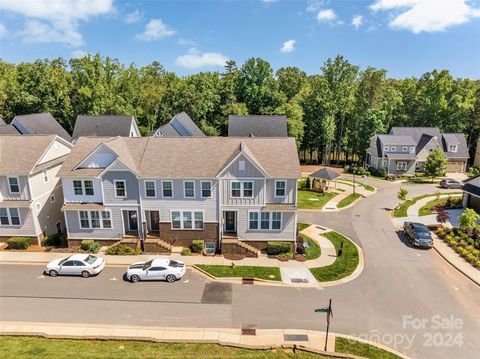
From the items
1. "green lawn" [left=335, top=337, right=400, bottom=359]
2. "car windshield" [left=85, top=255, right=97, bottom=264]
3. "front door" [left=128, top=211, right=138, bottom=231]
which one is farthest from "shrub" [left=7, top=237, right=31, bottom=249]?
"green lawn" [left=335, top=337, right=400, bottom=359]

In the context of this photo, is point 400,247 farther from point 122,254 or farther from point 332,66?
point 332,66

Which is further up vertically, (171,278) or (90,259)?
(90,259)

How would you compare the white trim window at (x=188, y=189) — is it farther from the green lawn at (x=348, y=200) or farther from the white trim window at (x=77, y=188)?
the green lawn at (x=348, y=200)

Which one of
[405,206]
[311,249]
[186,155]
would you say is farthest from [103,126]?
[405,206]

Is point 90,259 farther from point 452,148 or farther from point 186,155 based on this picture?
point 452,148

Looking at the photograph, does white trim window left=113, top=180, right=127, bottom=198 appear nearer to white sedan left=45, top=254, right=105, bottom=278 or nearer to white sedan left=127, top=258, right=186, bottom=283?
white sedan left=45, top=254, right=105, bottom=278

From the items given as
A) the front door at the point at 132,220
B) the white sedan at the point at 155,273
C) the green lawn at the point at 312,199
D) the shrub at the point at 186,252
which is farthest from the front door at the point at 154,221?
the green lawn at the point at 312,199
